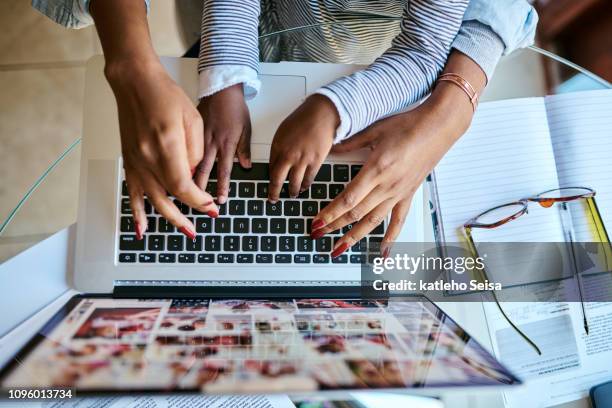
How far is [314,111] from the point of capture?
1.58 ft

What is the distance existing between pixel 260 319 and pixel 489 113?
0.44 m

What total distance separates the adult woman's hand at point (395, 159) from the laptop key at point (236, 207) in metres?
0.09

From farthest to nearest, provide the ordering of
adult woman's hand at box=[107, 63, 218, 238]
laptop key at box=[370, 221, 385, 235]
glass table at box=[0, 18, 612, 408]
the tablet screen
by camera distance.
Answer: glass table at box=[0, 18, 612, 408] → laptop key at box=[370, 221, 385, 235] → adult woman's hand at box=[107, 63, 218, 238] → the tablet screen

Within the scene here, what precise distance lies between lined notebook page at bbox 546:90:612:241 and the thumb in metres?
0.31

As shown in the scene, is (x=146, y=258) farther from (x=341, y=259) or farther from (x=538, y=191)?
(x=538, y=191)

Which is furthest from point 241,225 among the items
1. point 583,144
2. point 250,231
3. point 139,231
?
point 583,144

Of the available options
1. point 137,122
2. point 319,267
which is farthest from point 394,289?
point 137,122

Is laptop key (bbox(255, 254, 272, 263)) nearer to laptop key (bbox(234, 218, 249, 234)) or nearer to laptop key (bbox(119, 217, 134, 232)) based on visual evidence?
laptop key (bbox(234, 218, 249, 234))

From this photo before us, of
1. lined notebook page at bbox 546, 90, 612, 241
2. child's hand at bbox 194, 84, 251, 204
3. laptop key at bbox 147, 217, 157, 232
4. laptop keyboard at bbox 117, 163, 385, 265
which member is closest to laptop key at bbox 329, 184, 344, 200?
laptop keyboard at bbox 117, 163, 385, 265

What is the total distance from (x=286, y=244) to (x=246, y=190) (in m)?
0.08

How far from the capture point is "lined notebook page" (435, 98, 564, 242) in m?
0.59

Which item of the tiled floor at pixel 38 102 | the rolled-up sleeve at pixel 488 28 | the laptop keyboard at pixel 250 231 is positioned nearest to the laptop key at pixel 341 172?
the laptop keyboard at pixel 250 231

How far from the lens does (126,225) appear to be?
497 mm

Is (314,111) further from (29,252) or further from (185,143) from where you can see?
(29,252)
